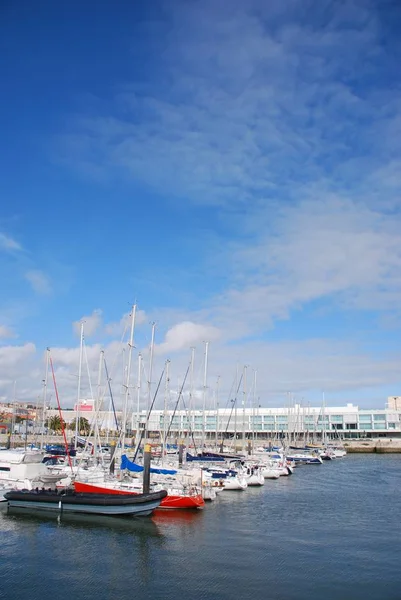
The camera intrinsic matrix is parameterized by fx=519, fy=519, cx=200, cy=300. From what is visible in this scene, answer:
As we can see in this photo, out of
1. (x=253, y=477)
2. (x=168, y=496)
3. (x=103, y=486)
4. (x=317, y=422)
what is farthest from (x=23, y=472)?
(x=317, y=422)

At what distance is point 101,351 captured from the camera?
60.6 m

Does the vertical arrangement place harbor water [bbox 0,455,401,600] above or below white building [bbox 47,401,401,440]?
below

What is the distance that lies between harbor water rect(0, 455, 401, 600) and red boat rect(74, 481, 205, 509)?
1.00m

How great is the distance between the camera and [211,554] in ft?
99.3

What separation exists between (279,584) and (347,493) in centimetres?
3701

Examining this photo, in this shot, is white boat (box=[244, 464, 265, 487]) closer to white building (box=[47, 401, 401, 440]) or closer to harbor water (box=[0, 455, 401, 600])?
harbor water (box=[0, 455, 401, 600])

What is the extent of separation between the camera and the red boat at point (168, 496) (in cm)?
4275

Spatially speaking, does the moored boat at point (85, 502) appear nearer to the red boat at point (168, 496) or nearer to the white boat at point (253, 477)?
the red boat at point (168, 496)

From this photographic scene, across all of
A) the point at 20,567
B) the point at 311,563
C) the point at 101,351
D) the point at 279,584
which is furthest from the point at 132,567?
the point at 101,351

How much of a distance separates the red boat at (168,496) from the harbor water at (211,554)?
100 cm

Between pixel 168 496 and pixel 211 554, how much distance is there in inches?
517

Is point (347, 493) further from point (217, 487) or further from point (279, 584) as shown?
point (279, 584)

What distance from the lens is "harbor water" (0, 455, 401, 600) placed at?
2453 cm

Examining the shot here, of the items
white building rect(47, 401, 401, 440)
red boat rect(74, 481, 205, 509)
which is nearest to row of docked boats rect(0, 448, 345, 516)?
red boat rect(74, 481, 205, 509)
